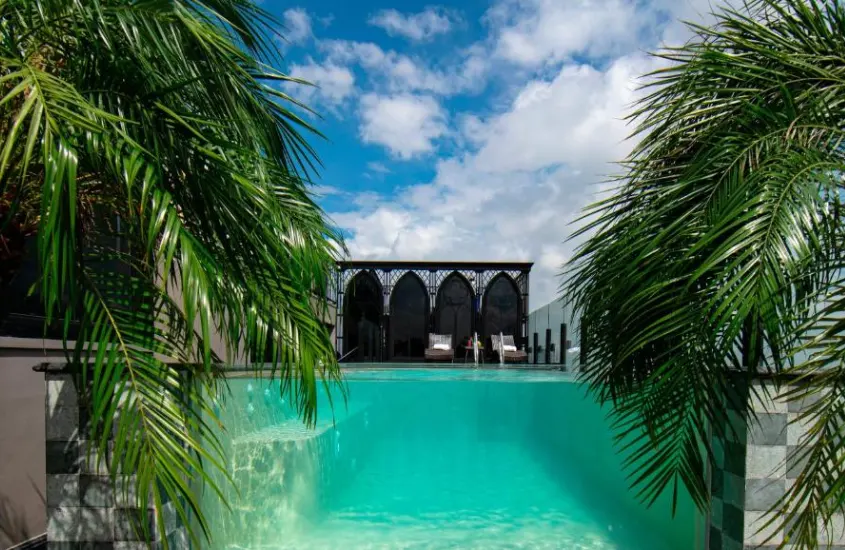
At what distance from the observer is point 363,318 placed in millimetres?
17719

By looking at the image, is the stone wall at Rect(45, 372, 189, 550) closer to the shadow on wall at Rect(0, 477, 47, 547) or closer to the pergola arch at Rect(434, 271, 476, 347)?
the shadow on wall at Rect(0, 477, 47, 547)

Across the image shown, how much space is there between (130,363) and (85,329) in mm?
293

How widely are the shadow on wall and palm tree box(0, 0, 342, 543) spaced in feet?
7.65

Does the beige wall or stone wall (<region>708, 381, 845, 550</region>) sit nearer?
stone wall (<region>708, 381, 845, 550</region>)

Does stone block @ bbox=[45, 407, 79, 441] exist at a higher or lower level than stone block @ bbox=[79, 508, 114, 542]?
higher

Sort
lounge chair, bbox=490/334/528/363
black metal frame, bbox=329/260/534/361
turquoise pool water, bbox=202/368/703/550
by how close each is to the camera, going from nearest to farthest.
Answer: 1. turquoise pool water, bbox=202/368/703/550
2. lounge chair, bbox=490/334/528/363
3. black metal frame, bbox=329/260/534/361

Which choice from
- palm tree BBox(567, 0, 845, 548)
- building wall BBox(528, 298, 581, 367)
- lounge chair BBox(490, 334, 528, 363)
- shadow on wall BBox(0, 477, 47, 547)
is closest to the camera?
palm tree BBox(567, 0, 845, 548)

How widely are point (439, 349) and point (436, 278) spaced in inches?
99.6

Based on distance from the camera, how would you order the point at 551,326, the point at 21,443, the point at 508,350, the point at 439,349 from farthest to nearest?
1. the point at 439,349
2. the point at 508,350
3. the point at 551,326
4. the point at 21,443

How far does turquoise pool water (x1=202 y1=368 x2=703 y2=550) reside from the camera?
16.9ft

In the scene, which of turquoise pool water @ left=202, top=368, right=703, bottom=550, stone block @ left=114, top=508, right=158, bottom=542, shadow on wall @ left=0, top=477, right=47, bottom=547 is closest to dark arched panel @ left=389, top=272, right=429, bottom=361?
turquoise pool water @ left=202, top=368, right=703, bottom=550

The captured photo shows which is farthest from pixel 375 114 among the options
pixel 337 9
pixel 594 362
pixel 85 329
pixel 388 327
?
pixel 388 327

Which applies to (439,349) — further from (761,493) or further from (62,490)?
(62,490)

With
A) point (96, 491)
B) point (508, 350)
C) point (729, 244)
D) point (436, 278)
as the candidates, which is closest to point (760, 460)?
point (729, 244)
